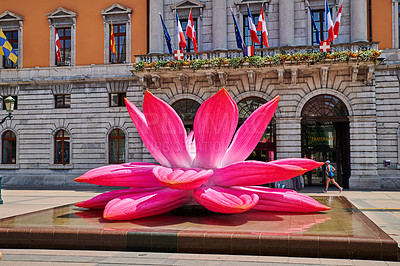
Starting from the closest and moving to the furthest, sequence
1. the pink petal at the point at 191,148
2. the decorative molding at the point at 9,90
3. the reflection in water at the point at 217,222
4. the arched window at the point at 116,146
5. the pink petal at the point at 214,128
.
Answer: the reflection in water at the point at 217,222
the pink petal at the point at 214,128
the pink petal at the point at 191,148
the arched window at the point at 116,146
the decorative molding at the point at 9,90

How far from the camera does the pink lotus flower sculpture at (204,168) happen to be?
30.8ft

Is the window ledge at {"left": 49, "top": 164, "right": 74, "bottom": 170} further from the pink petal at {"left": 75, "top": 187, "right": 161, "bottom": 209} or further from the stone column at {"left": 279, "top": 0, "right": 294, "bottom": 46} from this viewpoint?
the pink petal at {"left": 75, "top": 187, "right": 161, "bottom": 209}

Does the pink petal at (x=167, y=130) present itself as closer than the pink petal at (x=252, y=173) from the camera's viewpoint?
No

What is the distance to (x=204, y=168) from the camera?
10164 mm

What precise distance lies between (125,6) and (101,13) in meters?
1.79

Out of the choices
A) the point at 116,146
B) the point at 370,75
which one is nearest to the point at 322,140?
the point at 370,75

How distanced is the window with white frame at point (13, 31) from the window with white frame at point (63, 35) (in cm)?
240

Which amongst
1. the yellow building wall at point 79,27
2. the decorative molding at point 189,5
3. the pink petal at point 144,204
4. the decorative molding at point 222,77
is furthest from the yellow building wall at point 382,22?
the pink petal at point 144,204

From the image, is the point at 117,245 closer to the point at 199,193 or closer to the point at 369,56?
the point at 199,193

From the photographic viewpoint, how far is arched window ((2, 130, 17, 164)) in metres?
30.9

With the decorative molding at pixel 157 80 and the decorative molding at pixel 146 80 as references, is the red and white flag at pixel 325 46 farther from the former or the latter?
the decorative molding at pixel 146 80

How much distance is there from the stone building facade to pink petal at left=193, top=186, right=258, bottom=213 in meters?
17.3

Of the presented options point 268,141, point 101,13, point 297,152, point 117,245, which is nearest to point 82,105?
point 101,13

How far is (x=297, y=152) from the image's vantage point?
2597 cm
